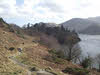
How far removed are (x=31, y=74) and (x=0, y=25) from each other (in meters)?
67.9

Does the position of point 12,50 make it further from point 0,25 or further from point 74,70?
point 0,25

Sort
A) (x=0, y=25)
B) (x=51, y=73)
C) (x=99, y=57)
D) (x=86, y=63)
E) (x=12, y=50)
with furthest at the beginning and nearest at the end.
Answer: (x=0, y=25) < (x=99, y=57) < (x=86, y=63) < (x=12, y=50) < (x=51, y=73)

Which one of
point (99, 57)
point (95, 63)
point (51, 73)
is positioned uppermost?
point (51, 73)

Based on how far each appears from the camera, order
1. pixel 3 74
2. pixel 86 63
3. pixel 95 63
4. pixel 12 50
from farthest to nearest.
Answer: pixel 95 63, pixel 86 63, pixel 12 50, pixel 3 74

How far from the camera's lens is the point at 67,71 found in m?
31.1

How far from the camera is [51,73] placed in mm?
23094

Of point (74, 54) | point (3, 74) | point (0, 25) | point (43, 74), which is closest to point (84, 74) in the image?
point (43, 74)

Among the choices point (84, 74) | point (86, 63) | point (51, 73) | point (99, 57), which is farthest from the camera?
point (99, 57)

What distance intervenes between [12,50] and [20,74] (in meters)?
18.9

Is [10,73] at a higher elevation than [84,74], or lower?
higher

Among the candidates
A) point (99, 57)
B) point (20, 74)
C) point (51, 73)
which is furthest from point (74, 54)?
point (20, 74)

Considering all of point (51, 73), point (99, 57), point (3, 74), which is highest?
point (3, 74)

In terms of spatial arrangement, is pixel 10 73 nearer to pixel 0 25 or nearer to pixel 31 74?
pixel 31 74

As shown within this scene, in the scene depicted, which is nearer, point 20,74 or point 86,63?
point 20,74
